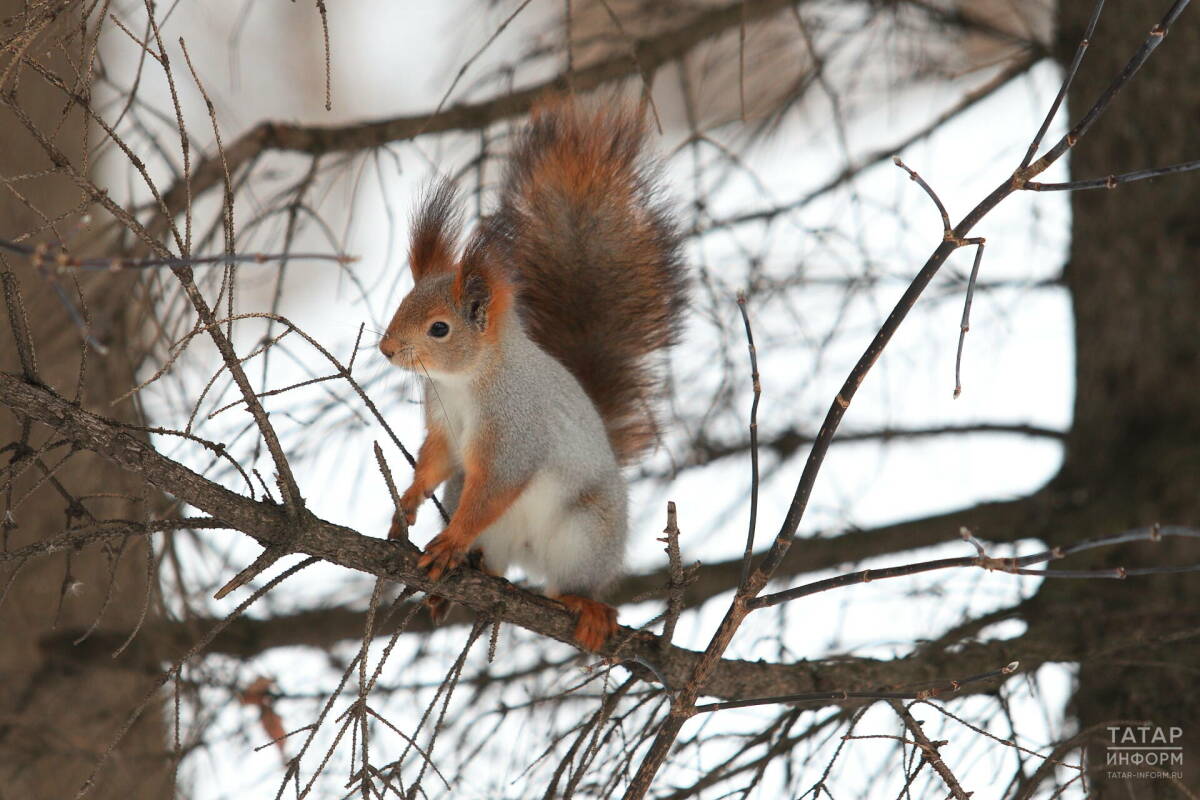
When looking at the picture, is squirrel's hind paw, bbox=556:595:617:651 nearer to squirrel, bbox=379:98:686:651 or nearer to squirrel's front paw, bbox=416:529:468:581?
squirrel, bbox=379:98:686:651

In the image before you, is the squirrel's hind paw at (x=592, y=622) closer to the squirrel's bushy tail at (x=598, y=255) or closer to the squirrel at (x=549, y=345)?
the squirrel at (x=549, y=345)

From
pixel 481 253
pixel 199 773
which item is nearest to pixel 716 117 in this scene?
pixel 481 253

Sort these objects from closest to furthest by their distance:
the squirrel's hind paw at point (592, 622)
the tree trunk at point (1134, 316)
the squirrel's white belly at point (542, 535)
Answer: the squirrel's hind paw at point (592, 622) → the squirrel's white belly at point (542, 535) → the tree trunk at point (1134, 316)

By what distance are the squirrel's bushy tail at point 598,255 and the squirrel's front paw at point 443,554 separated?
36 cm

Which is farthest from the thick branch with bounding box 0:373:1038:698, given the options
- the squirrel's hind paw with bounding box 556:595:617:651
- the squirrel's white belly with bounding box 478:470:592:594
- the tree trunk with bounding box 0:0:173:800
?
the tree trunk with bounding box 0:0:173:800

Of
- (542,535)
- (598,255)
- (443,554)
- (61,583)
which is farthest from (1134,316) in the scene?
(61,583)

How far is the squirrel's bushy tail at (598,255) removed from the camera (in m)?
1.45

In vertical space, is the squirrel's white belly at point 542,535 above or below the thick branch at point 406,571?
above

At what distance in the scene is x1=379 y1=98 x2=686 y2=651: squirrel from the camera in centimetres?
135

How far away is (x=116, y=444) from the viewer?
34.6 inches

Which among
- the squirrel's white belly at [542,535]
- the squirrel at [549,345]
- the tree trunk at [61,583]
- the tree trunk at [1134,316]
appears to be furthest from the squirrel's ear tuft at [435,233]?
the tree trunk at [1134,316]

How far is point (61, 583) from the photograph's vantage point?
161 cm

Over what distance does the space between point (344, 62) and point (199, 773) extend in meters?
2.72

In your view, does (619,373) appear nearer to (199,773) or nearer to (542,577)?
(542,577)
